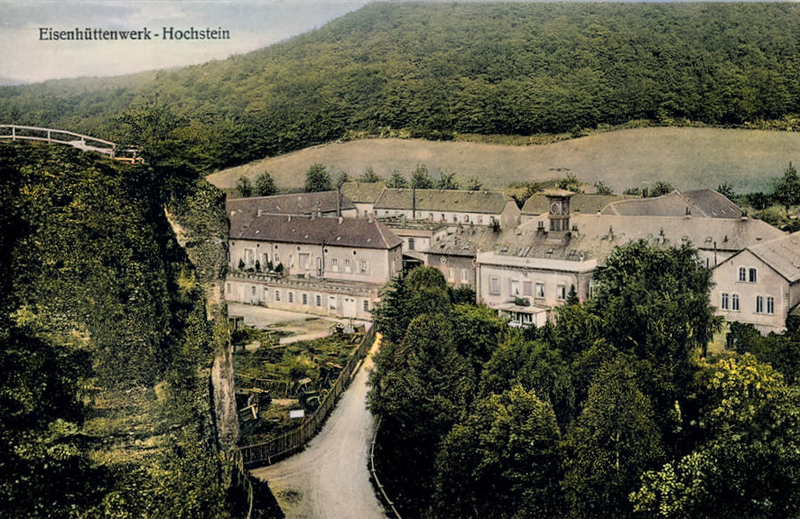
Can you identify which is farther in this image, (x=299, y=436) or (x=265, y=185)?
(x=265, y=185)

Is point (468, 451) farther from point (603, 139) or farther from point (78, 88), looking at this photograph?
point (78, 88)

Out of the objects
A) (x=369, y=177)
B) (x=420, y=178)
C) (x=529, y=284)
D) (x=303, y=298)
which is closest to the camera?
(x=529, y=284)

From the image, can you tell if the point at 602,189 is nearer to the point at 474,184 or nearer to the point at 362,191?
the point at 474,184

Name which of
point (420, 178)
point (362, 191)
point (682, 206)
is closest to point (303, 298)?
point (362, 191)

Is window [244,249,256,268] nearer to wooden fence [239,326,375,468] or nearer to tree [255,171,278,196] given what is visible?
tree [255,171,278,196]

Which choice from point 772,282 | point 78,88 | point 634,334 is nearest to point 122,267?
point 78,88

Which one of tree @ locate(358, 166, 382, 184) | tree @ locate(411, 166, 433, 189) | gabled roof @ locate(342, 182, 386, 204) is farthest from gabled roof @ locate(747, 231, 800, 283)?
gabled roof @ locate(342, 182, 386, 204)
